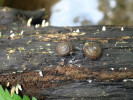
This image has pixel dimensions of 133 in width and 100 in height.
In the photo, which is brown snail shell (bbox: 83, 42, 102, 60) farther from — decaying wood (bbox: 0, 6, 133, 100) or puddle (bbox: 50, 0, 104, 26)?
puddle (bbox: 50, 0, 104, 26)

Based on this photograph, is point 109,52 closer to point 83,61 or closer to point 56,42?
point 83,61

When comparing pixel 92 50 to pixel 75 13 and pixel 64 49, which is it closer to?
pixel 64 49

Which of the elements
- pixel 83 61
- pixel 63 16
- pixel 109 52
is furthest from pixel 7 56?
pixel 63 16

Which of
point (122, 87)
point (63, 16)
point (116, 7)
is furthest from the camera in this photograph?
point (63, 16)

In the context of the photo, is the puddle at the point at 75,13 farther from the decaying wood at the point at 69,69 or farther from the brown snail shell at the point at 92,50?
the brown snail shell at the point at 92,50

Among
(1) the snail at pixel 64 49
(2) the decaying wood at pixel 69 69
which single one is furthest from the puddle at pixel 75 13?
(1) the snail at pixel 64 49

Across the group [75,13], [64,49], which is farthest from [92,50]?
[75,13]

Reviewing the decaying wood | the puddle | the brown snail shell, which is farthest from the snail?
the puddle
